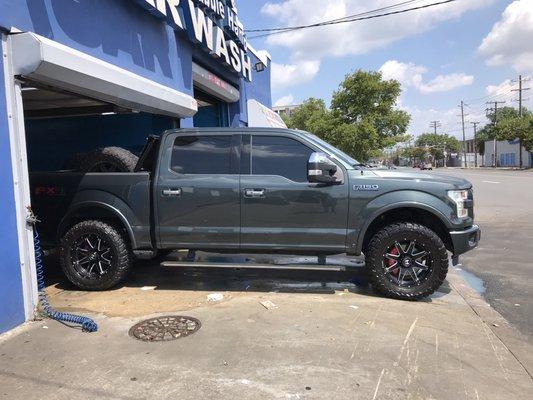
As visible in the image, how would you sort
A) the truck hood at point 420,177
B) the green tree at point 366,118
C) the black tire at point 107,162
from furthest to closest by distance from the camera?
1. the green tree at point 366,118
2. the black tire at point 107,162
3. the truck hood at point 420,177

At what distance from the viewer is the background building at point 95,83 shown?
193 inches

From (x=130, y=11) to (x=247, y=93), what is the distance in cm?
819

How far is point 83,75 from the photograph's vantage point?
5.93m

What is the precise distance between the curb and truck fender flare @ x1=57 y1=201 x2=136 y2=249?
13.7 feet

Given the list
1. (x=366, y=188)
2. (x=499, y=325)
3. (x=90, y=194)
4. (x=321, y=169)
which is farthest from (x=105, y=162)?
(x=499, y=325)

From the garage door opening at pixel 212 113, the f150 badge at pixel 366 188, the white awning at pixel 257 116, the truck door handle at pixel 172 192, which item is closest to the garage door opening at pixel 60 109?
the truck door handle at pixel 172 192

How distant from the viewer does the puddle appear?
671cm

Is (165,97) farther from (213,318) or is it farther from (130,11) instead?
(213,318)

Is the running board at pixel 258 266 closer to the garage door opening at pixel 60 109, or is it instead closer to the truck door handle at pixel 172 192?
the truck door handle at pixel 172 192

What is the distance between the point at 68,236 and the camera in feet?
20.7

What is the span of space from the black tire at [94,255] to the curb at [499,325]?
13.9ft

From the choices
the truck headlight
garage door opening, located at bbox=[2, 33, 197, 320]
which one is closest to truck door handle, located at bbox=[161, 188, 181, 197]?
garage door opening, located at bbox=[2, 33, 197, 320]

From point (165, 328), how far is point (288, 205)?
6.58 feet

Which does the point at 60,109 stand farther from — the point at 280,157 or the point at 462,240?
the point at 462,240
